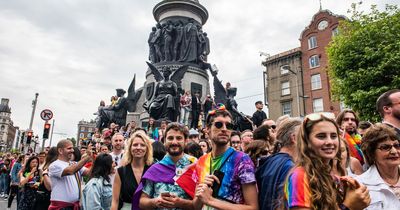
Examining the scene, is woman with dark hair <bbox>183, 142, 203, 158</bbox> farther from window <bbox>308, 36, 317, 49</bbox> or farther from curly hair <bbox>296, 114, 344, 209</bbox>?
window <bbox>308, 36, 317, 49</bbox>

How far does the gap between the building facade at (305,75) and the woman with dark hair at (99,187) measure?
31.4 m

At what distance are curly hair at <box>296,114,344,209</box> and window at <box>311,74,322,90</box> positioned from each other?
3415 centimetres

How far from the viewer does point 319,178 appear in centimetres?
189

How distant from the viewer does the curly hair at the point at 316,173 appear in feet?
5.98

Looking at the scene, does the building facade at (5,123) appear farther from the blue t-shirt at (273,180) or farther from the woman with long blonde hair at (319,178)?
the woman with long blonde hair at (319,178)

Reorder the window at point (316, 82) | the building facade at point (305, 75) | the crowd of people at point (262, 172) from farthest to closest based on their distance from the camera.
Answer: the window at point (316, 82)
the building facade at point (305, 75)
the crowd of people at point (262, 172)

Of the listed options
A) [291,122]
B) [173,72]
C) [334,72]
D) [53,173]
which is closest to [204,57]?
[173,72]

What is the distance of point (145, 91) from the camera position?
20.6 m

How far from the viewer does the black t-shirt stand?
355 cm

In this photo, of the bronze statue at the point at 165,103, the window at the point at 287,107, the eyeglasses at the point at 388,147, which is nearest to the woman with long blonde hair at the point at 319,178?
the eyeglasses at the point at 388,147

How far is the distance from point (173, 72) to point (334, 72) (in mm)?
10898

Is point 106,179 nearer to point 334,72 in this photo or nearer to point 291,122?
point 291,122

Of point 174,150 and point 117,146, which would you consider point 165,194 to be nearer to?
point 174,150

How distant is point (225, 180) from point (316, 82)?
34378mm
